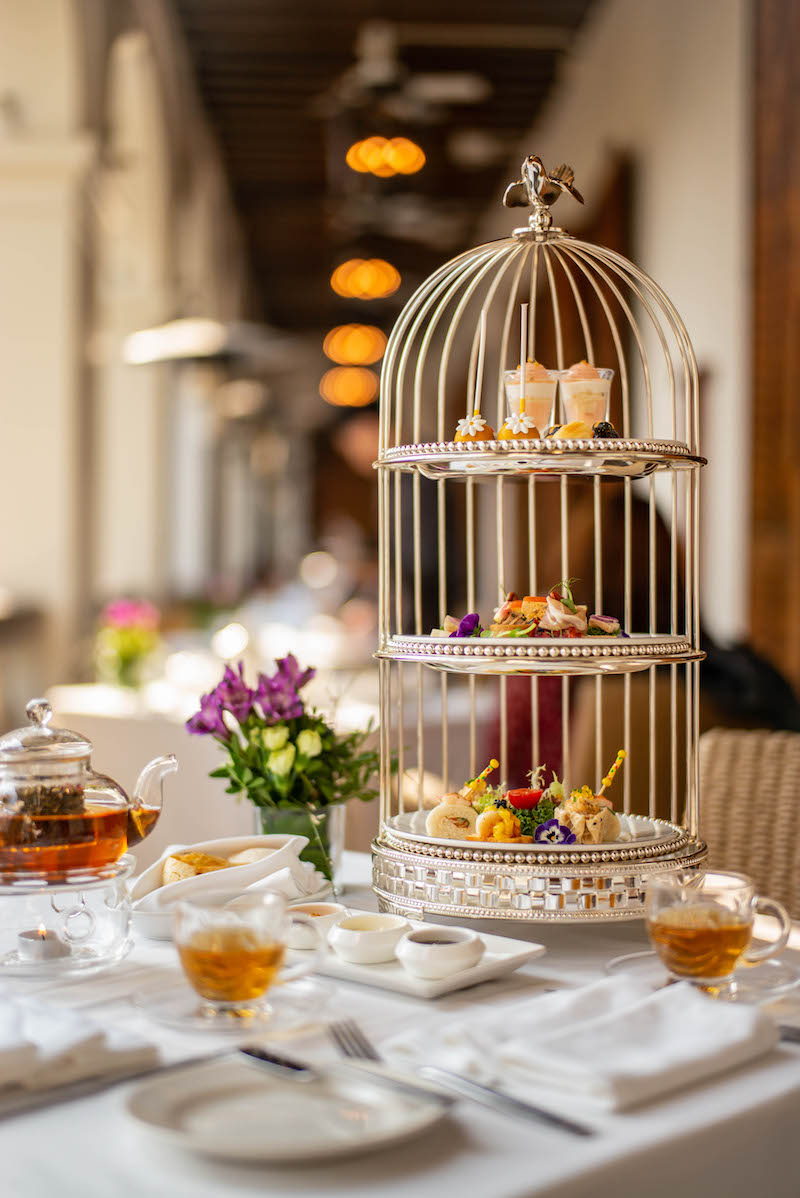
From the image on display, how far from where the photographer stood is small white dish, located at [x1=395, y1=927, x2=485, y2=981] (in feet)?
4.17

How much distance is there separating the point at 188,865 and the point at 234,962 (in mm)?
474

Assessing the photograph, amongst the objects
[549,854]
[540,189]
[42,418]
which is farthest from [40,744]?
[42,418]

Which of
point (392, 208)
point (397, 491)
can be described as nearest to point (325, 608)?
point (392, 208)

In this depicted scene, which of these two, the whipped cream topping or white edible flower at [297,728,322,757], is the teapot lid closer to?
white edible flower at [297,728,322,757]

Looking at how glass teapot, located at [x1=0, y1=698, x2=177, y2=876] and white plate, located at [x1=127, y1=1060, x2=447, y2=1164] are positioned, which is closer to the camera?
white plate, located at [x1=127, y1=1060, x2=447, y2=1164]

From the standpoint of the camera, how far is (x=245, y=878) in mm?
1513

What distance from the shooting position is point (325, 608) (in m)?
7.36

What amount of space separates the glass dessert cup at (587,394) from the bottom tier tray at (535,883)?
1.79 feet

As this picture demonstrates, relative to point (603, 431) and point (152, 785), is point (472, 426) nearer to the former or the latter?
point (603, 431)

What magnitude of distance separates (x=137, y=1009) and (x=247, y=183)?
11.2m

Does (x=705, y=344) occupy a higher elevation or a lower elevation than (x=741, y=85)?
lower

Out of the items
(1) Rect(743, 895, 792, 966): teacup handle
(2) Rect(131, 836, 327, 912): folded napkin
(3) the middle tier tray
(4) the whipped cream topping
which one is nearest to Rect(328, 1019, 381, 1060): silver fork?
(2) Rect(131, 836, 327, 912): folded napkin

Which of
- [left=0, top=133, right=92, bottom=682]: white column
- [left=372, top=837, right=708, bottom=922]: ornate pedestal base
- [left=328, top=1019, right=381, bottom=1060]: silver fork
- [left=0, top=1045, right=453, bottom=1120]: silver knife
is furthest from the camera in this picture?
[left=0, top=133, right=92, bottom=682]: white column

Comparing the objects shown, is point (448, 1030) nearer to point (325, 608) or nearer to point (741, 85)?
point (741, 85)
